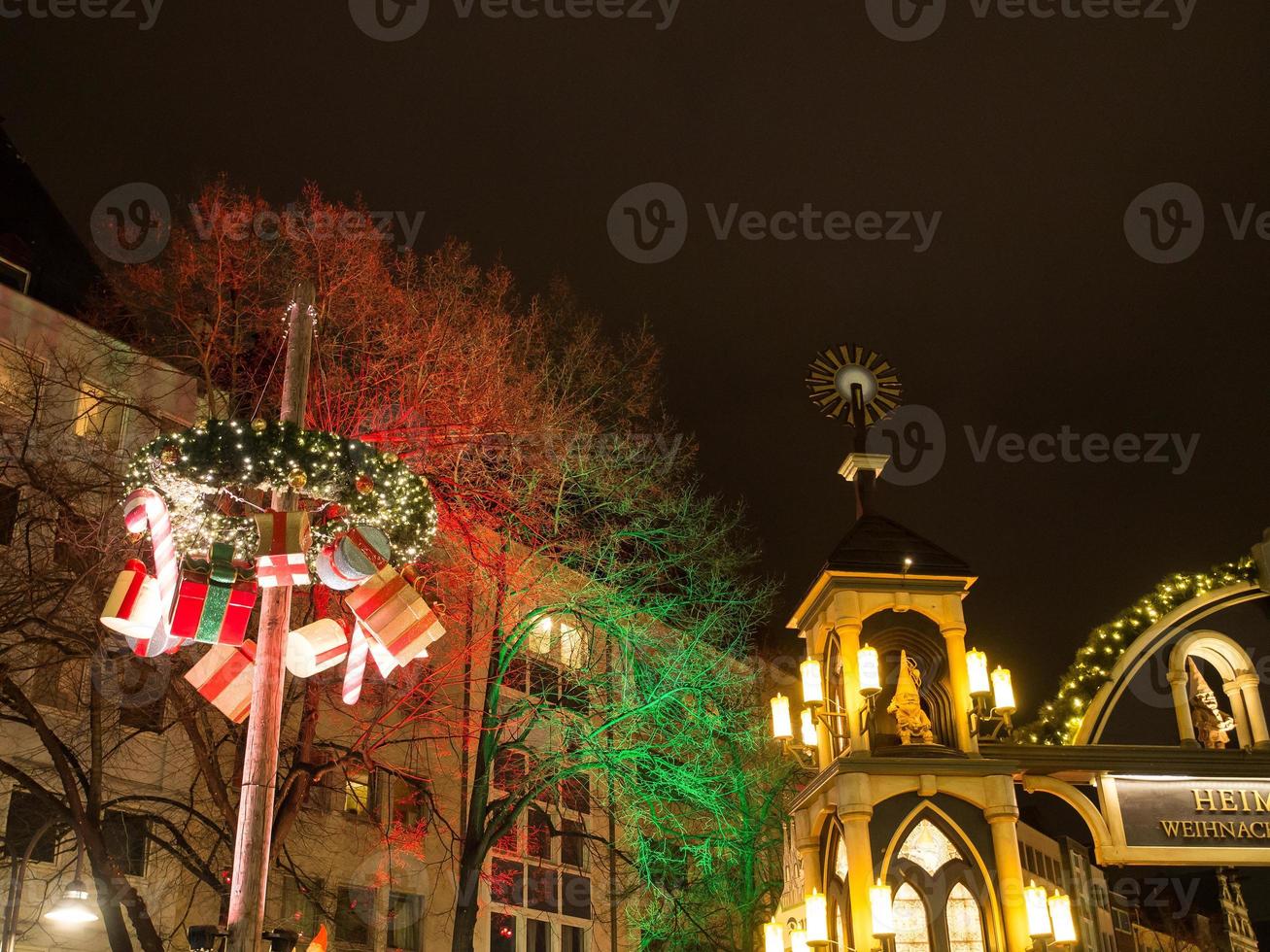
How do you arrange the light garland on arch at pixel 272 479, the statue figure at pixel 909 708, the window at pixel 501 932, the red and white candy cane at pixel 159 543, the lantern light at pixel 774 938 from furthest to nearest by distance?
the window at pixel 501 932 → the lantern light at pixel 774 938 → the statue figure at pixel 909 708 → the red and white candy cane at pixel 159 543 → the light garland on arch at pixel 272 479

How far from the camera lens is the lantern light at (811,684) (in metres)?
13.5

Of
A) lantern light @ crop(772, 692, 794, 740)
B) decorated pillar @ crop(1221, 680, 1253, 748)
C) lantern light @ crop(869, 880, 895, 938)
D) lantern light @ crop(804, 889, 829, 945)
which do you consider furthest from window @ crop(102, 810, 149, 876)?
decorated pillar @ crop(1221, 680, 1253, 748)

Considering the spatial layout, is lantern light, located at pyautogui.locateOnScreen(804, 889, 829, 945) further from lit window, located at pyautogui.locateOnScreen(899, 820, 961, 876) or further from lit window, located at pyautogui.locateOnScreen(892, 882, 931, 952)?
lit window, located at pyautogui.locateOnScreen(899, 820, 961, 876)

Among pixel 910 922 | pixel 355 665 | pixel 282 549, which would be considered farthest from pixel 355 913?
pixel 282 549

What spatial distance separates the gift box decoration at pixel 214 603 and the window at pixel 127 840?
11238mm

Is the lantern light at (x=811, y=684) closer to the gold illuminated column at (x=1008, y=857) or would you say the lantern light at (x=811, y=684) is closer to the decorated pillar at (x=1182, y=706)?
the gold illuminated column at (x=1008, y=857)

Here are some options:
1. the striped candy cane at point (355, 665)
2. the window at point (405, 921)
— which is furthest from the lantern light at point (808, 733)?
the window at point (405, 921)

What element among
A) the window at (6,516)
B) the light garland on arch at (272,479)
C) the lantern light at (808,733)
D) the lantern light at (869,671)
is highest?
the window at (6,516)

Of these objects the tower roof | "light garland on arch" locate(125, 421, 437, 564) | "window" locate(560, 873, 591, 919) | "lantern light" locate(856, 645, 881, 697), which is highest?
the tower roof

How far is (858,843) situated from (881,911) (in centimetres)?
70

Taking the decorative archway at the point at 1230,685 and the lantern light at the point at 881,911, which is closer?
the lantern light at the point at 881,911

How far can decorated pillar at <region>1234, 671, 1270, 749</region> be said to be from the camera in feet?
47.2

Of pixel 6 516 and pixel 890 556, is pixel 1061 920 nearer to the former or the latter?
pixel 890 556

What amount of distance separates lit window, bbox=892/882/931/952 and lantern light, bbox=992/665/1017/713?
2057 millimetres
